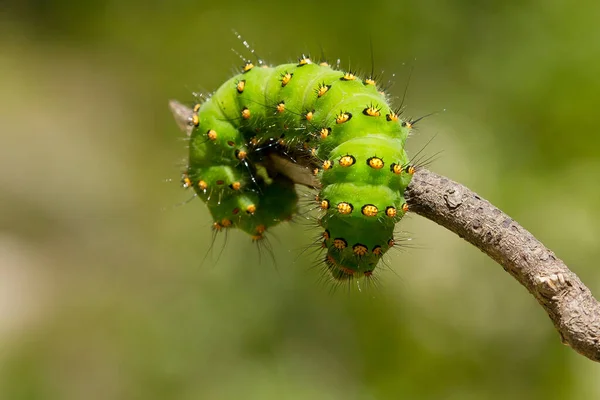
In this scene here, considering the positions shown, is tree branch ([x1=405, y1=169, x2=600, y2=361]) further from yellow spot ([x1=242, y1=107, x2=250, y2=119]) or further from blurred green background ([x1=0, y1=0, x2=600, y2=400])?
blurred green background ([x1=0, y1=0, x2=600, y2=400])

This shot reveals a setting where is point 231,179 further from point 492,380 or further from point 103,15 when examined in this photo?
point 103,15

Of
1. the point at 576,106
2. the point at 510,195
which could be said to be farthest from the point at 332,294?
the point at 576,106

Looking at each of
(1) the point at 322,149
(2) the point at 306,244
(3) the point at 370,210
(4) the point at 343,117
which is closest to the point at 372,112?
(4) the point at 343,117

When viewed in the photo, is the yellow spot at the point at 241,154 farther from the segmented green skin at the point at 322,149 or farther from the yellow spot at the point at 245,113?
the yellow spot at the point at 245,113

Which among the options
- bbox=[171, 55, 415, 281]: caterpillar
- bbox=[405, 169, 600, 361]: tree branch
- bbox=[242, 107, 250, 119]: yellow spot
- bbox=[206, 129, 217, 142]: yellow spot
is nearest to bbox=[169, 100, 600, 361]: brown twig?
bbox=[405, 169, 600, 361]: tree branch

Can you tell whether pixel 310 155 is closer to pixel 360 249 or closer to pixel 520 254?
pixel 360 249

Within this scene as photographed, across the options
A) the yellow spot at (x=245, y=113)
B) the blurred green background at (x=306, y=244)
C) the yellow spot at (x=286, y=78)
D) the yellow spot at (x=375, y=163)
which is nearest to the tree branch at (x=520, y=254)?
the yellow spot at (x=375, y=163)
